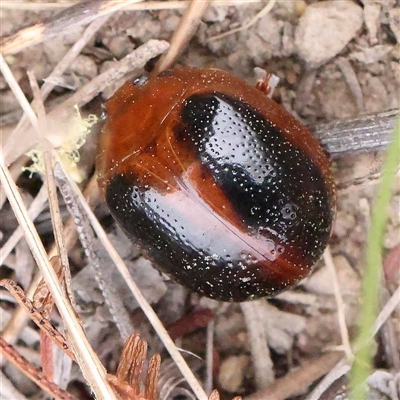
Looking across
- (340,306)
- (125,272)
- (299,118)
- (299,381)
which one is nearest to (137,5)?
(299,118)

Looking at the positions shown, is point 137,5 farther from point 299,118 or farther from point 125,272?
point 125,272

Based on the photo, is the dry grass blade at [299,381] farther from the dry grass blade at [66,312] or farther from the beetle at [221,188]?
the dry grass blade at [66,312]

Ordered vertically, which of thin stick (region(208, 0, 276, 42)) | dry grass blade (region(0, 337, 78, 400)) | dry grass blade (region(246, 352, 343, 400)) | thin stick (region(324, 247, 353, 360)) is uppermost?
thin stick (region(208, 0, 276, 42))

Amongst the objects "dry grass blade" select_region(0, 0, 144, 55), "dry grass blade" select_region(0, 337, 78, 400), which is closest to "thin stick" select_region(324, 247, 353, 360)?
"dry grass blade" select_region(0, 337, 78, 400)

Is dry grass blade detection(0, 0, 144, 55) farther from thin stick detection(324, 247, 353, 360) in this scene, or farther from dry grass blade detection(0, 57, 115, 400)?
thin stick detection(324, 247, 353, 360)

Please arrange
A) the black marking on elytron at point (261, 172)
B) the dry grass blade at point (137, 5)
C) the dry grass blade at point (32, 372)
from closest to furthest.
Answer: the black marking on elytron at point (261, 172)
the dry grass blade at point (32, 372)
the dry grass blade at point (137, 5)

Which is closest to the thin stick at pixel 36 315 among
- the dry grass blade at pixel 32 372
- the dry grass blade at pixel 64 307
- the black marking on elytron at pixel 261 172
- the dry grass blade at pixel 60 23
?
the dry grass blade at pixel 64 307
